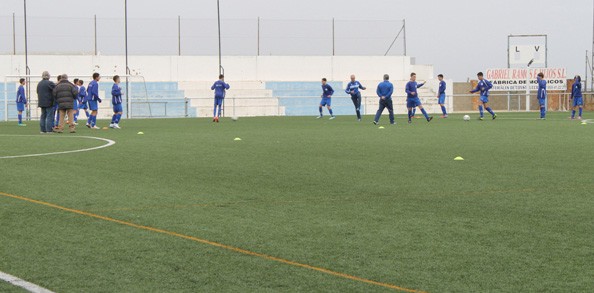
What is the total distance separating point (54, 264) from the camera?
6.38 m

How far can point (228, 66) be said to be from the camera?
194 feet

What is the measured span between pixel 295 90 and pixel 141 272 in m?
52.1

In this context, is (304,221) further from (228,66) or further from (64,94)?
(228,66)

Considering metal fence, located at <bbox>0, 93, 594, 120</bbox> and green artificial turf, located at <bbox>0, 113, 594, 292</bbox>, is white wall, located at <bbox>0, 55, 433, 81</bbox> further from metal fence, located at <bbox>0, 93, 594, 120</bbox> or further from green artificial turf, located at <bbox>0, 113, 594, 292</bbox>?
green artificial turf, located at <bbox>0, 113, 594, 292</bbox>

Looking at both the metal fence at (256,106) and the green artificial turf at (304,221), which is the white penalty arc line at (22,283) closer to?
the green artificial turf at (304,221)

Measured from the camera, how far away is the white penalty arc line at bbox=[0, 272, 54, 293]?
559cm

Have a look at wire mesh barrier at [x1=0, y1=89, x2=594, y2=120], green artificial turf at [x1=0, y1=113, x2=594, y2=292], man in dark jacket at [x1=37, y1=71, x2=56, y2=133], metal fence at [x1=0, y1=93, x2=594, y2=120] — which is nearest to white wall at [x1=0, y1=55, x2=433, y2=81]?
wire mesh barrier at [x1=0, y1=89, x2=594, y2=120]

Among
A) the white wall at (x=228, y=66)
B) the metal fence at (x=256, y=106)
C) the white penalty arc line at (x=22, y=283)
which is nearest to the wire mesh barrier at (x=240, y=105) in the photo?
the metal fence at (x=256, y=106)

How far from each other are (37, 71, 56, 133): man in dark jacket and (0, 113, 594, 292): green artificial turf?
10292mm

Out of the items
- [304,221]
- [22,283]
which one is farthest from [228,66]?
[22,283]

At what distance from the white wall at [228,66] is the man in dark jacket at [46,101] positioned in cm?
2960

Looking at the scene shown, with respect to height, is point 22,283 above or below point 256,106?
below

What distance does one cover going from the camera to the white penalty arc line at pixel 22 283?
5.59m

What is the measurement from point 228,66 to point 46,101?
33606mm
